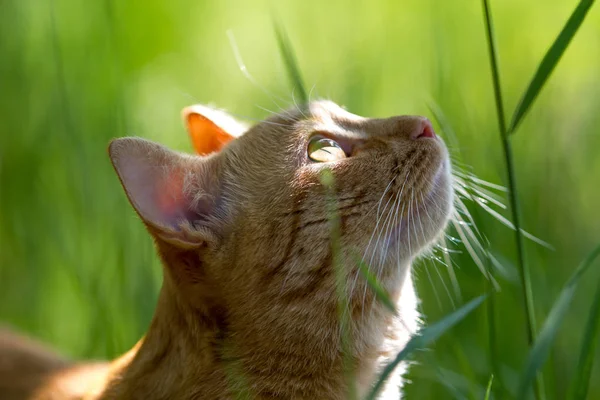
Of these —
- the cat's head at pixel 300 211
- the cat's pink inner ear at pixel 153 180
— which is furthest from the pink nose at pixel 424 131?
the cat's pink inner ear at pixel 153 180

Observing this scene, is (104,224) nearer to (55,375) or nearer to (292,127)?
(55,375)

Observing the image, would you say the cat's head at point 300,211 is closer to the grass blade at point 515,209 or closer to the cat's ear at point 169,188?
the cat's ear at point 169,188

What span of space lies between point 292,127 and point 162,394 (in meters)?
→ 0.96

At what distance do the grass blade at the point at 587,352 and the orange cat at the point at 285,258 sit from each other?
67 centimetres

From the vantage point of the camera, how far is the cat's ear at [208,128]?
3273mm

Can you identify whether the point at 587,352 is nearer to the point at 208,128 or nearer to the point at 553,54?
the point at 553,54

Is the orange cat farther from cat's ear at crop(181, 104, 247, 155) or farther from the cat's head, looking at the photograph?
cat's ear at crop(181, 104, 247, 155)

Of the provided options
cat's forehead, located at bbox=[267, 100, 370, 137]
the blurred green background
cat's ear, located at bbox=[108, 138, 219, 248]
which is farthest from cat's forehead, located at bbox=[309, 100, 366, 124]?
cat's ear, located at bbox=[108, 138, 219, 248]

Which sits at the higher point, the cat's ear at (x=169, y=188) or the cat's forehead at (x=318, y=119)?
the cat's forehead at (x=318, y=119)

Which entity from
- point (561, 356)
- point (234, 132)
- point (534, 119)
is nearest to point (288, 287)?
point (234, 132)

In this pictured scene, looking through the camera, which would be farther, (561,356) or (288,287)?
(561,356)

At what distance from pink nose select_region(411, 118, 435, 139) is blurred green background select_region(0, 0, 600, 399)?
368 mm

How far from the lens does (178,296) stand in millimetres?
2637

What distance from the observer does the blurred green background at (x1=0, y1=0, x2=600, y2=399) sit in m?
3.55
